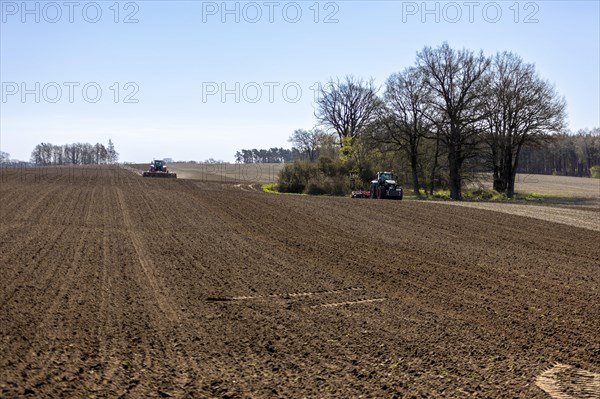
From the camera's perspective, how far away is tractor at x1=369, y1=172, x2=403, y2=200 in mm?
39312

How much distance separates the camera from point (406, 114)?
51688 mm

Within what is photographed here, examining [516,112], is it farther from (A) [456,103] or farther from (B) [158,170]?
(B) [158,170]

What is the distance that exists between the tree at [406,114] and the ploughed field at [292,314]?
3326 cm

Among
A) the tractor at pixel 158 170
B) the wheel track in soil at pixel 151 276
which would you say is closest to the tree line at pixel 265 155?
the tractor at pixel 158 170

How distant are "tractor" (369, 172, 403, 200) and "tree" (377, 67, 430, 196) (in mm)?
10888

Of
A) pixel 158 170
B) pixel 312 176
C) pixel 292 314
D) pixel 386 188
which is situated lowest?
pixel 292 314

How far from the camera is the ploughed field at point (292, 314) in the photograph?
6.02m

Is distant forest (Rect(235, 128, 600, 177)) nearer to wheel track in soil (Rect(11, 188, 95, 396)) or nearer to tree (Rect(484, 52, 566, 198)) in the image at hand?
tree (Rect(484, 52, 566, 198))

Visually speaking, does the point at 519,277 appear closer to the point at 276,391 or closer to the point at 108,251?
the point at 276,391

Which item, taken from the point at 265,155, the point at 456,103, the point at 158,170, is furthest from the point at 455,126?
the point at 265,155

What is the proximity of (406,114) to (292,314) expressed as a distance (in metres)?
45.0

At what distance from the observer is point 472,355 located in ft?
23.0

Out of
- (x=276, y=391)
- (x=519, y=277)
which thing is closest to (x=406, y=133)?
(x=519, y=277)

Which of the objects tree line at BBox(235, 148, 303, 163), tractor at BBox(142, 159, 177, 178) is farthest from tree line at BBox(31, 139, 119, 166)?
tractor at BBox(142, 159, 177, 178)
